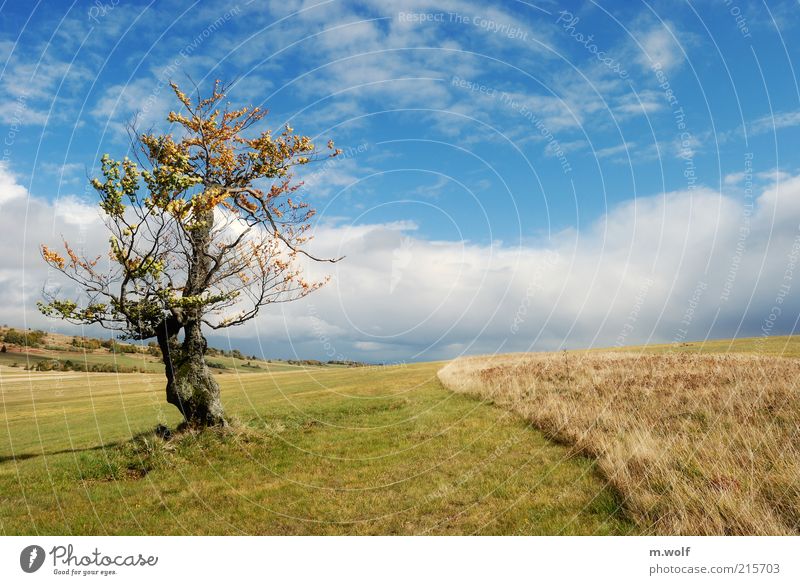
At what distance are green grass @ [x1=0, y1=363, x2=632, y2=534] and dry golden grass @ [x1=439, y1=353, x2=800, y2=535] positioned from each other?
0.84 m

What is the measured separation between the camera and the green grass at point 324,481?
10672mm

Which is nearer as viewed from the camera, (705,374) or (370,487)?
(370,487)

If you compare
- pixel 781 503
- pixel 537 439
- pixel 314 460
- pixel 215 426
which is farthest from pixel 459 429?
pixel 781 503

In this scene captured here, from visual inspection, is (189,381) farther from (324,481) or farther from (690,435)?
(690,435)

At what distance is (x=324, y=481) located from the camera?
14234 millimetres

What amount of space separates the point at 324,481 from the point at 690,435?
1066 cm

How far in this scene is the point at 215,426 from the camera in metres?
19.4

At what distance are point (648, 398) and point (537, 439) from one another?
224 inches

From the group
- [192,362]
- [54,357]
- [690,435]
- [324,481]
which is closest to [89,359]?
[54,357]

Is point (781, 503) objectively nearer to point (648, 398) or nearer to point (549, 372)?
point (648, 398)
